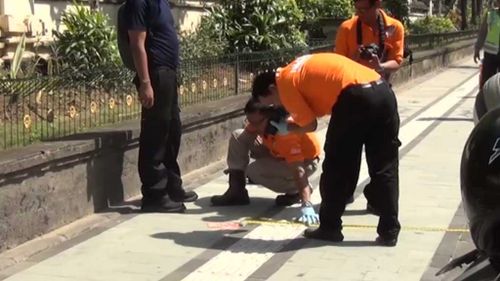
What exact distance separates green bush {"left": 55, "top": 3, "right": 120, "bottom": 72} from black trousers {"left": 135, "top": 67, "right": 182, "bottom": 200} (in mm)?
3552

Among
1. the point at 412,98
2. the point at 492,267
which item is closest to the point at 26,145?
the point at 492,267

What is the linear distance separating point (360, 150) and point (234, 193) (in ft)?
5.46

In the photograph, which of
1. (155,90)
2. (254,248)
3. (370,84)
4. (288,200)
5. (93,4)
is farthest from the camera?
(93,4)

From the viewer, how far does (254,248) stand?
19.1 feet

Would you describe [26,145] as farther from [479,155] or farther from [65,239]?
[479,155]

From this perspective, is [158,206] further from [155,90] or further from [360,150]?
[360,150]

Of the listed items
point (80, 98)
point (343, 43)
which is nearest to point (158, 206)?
point (80, 98)

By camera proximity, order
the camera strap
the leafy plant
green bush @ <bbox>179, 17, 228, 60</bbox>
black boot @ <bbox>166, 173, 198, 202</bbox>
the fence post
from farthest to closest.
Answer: the leafy plant → green bush @ <bbox>179, 17, 228, 60</bbox> → the fence post → black boot @ <bbox>166, 173, 198, 202</bbox> → the camera strap

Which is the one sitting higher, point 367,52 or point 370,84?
point 367,52

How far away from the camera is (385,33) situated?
677 centimetres

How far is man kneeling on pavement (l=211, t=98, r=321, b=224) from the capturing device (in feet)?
21.4

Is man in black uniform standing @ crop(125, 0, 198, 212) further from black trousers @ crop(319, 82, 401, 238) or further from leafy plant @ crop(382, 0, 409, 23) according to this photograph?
leafy plant @ crop(382, 0, 409, 23)

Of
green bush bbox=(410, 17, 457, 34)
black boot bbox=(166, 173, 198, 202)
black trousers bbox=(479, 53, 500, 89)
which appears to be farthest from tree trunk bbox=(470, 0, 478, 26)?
black boot bbox=(166, 173, 198, 202)

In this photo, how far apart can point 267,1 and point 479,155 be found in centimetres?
1132
